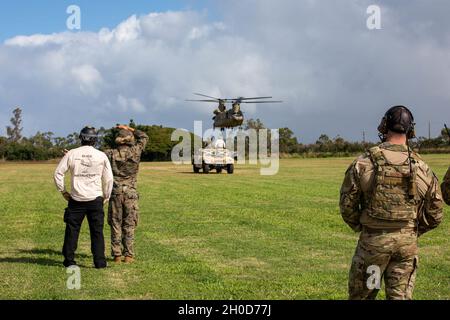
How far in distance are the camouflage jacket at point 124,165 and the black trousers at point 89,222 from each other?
2.07 ft

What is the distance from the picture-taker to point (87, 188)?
9.21 m

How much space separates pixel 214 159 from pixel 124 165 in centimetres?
3208

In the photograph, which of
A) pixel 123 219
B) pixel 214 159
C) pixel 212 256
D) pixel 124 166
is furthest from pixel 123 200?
pixel 214 159

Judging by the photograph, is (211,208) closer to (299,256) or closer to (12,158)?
(299,256)

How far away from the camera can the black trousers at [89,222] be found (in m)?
9.30

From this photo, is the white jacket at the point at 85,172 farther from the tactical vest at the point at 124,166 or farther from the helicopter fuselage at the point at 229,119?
the helicopter fuselage at the point at 229,119

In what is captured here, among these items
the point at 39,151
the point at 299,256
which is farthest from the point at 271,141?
the point at 299,256

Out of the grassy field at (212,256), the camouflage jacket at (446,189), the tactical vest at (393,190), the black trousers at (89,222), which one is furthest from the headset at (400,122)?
the black trousers at (89,222)

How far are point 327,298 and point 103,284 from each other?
278 cm

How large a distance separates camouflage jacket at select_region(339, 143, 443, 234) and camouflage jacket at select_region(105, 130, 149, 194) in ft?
16.3

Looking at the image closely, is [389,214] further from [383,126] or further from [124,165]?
[124,165]

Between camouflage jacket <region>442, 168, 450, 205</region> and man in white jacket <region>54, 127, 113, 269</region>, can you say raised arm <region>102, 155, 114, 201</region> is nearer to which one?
man in white jacket <region>54, 127, 113, 269</region>

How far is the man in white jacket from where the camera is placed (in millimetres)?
9203
